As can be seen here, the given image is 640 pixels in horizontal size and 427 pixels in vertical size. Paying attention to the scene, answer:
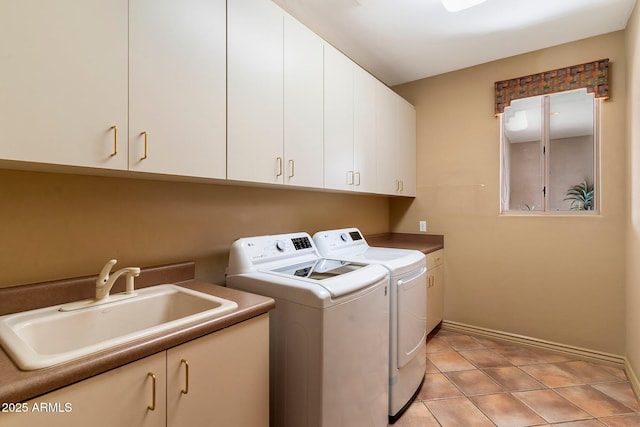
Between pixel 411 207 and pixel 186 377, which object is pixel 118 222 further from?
pixel 411 207

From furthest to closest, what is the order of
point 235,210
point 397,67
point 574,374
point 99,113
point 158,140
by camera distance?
1. point 397,67
2. point 574,374
3. point 235,210
4. point 158,140
5. point 99,113

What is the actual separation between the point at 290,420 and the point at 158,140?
1.30 metres

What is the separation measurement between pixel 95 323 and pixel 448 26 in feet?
9.10

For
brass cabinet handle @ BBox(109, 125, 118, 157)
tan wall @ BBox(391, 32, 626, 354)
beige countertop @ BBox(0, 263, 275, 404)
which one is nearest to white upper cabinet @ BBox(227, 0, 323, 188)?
brass cabinet handle @ BBox(109, 125, 118, 157)

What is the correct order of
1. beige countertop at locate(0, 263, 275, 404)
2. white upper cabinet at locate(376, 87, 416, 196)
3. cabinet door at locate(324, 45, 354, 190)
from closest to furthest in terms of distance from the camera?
1. beige countertop at locate(0, 263, 275, 404)
2. cabinet door at locate(324, 45, 354, 190)
3. white upper cabinet at locate(376, 87, 416, 196)

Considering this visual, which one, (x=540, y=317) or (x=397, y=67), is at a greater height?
A: (x=397, y=67)

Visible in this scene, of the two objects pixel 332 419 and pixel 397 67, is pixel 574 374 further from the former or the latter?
pixel 397 67

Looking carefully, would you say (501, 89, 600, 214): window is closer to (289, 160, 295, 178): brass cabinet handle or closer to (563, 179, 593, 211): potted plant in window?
(563, 179, 593, 211): potted plant in window

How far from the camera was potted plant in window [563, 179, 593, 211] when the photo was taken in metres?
2.55

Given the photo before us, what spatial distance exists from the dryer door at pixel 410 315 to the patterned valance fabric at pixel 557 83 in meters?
1.85

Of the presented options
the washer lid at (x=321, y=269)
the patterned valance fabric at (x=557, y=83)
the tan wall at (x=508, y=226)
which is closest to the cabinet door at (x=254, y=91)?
the washer lid at (x=321, y=269)

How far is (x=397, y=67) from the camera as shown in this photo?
2.99 meters

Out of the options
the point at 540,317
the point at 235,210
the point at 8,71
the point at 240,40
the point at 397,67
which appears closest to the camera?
the point at 8,71

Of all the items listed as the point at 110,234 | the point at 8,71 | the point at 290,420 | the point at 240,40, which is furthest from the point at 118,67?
the point at 290,420
